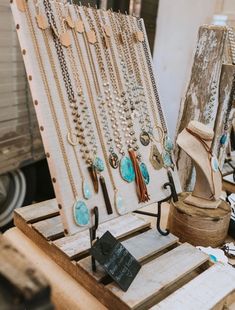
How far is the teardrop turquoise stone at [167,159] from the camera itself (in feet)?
3.46

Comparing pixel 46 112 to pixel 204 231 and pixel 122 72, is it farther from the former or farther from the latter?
pixel 204 231

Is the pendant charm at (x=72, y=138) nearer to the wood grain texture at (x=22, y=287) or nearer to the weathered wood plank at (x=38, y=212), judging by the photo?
the weathered wood plank at (x=38, y=212)

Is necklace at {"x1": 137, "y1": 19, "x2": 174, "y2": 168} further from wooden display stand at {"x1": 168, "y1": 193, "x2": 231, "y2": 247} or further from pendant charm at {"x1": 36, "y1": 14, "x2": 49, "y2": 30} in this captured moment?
pendant charm at {"x1": 36, "y1": 14, "x2": 49, "y2": 30}

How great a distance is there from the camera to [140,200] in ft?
3.13

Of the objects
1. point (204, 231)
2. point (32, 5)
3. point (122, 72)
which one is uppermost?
point (32, 5)

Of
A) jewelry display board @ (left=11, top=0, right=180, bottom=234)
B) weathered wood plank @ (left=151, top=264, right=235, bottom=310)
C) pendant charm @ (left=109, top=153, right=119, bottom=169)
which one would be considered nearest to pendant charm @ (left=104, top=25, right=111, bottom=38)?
jewelry display board @ (left=11, top=0, right=180, bottom=234)

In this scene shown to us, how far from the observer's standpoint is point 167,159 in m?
1.06

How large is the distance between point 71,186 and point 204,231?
0.53 m

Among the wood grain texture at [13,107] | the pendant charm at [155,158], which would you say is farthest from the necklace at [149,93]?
the wood grain texture at [13,107]

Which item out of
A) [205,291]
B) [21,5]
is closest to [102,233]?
[205,291]

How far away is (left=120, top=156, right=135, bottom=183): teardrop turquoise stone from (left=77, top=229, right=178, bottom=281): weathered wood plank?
0.21 meters

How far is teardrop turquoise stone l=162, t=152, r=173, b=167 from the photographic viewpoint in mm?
1054

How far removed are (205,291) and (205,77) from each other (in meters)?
0.83

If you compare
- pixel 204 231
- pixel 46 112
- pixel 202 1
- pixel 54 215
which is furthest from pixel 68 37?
pixel 202 1
